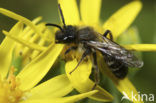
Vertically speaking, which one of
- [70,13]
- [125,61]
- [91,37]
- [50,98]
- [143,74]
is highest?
[70,13]

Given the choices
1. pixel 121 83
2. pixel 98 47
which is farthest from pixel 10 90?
pixel 121 83

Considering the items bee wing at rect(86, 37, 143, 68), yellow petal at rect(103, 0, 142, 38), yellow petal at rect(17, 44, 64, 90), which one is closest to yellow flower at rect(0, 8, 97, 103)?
yellow petal at rect(17, 44, 64, 90)

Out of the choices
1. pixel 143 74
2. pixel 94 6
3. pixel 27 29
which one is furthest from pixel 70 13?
pixel 143 74

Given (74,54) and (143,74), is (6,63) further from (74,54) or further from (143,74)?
(143,74)

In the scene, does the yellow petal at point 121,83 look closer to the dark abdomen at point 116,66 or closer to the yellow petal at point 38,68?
the dark abdomen at point 116,66

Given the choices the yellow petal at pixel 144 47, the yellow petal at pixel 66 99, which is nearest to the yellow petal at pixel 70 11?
the yellow petal at pixel 144 47

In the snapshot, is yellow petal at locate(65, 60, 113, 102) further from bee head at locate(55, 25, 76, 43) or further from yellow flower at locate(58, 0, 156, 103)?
yellow flower at locate(58, 0, 156, 103)
